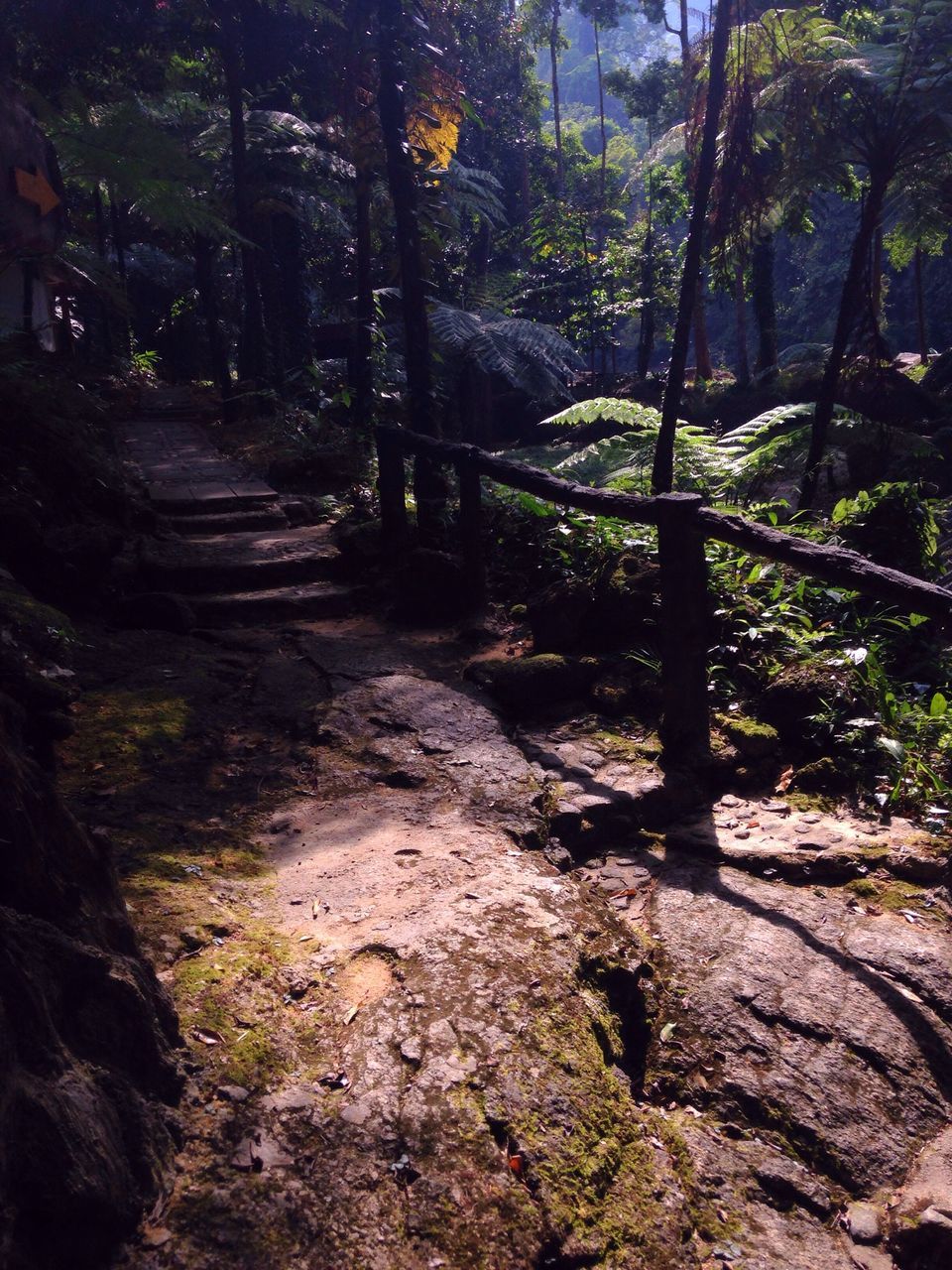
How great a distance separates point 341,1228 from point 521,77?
103 feet

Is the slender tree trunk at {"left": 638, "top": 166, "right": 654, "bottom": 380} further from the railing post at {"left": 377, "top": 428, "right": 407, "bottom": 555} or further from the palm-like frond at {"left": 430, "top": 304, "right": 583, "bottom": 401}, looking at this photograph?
the railing post at {"left": 377, "top": 428, "right": 407, "bottom": 555}

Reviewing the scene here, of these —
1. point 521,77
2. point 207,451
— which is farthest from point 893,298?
point 207,451

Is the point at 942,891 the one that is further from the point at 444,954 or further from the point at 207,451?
the point at 207,451

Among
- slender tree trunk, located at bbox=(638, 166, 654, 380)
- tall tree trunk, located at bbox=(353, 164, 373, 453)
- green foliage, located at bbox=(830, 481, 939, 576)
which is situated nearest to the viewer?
green foliage, located at bbox=(830, 481, 939, 576)

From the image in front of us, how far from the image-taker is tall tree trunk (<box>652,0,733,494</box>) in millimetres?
7762

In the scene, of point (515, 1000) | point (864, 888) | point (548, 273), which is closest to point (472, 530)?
point (864, 888)

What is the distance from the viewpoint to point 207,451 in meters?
11.5

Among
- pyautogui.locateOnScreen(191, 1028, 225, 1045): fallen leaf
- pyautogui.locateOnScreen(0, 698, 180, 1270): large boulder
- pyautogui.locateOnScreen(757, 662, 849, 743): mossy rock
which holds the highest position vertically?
pyautogui.locateOnScreen(0, 698, 180, 1270): large boulder

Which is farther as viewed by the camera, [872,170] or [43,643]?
[872,170]

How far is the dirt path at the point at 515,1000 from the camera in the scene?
6.34 feet

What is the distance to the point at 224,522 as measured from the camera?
7.79 metres

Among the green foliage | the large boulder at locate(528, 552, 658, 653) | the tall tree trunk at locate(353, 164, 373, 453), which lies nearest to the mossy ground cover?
the large boulder at locate(528, 552, 658, 653)

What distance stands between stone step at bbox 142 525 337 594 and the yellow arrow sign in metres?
2.97

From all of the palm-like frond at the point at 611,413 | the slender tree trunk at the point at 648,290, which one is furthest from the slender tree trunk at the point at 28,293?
the slender tree trunk at the point at 648,290
